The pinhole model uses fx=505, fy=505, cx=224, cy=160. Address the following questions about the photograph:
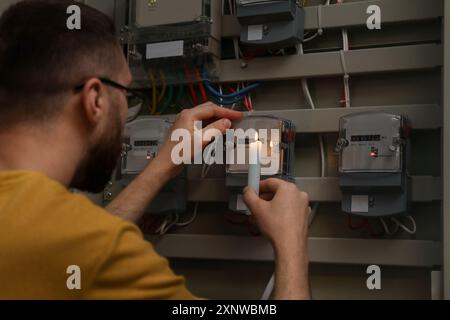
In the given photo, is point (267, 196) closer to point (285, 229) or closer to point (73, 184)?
point (285, 229)

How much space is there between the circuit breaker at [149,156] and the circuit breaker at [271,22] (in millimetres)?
353

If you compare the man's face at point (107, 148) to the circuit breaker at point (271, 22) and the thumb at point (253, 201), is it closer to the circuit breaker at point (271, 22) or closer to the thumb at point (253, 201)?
the thumb at point (253, 201)

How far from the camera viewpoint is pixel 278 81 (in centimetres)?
148

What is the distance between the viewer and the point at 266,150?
1.31m

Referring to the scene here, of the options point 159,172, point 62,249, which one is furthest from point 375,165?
point 62,249

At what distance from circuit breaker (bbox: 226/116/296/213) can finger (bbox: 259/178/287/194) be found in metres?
0.11

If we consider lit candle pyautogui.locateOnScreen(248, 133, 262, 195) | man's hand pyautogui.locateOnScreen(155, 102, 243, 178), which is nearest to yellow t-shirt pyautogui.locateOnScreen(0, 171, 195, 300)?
lit candle pyautogui.locateOnScreen(248, 133, 262, 195)

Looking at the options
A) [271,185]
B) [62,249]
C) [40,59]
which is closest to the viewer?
[62,249]

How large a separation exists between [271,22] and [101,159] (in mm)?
622

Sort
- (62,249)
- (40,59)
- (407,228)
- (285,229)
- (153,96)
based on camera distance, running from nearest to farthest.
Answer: (62,249) < (40,59) < (285,229) < (407,228) < (153,96)

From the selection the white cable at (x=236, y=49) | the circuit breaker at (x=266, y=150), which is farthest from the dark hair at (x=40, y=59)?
the white cable at (x=236, y=49)

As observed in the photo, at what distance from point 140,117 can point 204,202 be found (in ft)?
1.11
